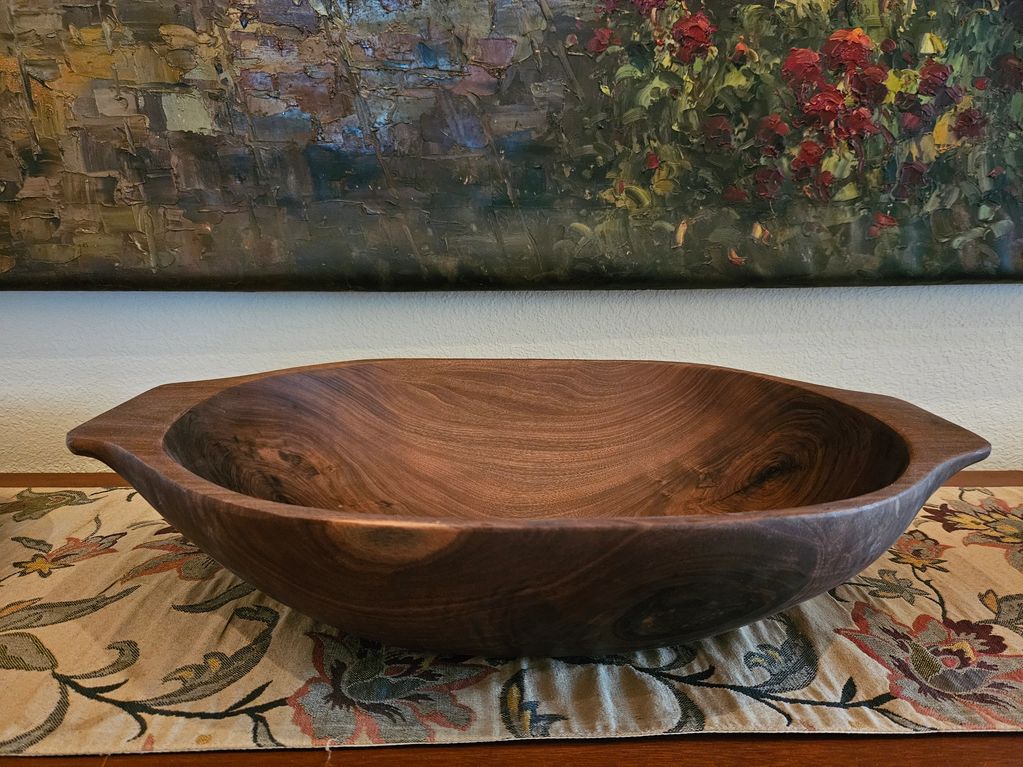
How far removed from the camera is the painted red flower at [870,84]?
78cm

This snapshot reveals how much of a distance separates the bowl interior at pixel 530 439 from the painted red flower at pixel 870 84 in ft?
1.26

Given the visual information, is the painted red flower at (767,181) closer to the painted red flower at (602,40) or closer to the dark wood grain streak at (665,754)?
the painted red flower at (602,40)

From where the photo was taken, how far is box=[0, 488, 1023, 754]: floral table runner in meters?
0.41

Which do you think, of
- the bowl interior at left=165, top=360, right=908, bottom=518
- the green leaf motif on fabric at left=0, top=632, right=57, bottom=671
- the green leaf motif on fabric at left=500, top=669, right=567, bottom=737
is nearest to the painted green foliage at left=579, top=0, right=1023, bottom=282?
the bowl interior at left=165, top=360, right=908, bottom=518

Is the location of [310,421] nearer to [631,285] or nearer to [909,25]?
[631,285]

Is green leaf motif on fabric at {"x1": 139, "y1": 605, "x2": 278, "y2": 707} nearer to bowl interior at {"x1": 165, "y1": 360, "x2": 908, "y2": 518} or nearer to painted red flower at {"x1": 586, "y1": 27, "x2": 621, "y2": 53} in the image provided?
bowl interior at {"x1": 165, "y1": 360, "x2": 908, "y2": 518}

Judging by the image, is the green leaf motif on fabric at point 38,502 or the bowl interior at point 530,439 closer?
the bowl interior at point 530,439

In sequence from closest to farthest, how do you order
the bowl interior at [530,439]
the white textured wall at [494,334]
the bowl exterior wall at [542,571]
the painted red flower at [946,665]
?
the bowl exterior wall at [542,571], the painted red flower at [946,665], the bowl interior at [530,439], the white textured wall at [494,334]

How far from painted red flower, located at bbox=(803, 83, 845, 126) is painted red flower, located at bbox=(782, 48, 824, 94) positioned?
0.01 meters

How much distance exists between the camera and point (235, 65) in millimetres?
773

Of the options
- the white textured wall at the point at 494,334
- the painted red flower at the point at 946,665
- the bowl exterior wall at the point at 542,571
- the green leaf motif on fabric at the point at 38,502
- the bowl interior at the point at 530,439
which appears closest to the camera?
the bowl exterior wall at the point at 542,571

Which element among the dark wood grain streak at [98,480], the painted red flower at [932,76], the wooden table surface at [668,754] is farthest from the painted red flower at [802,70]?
the wooden table surface at [668,754]

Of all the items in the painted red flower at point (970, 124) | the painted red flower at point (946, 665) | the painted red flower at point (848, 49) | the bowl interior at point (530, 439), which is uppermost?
the painted red flower at point (848, 49)

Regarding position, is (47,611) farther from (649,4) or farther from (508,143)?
(649,4)
